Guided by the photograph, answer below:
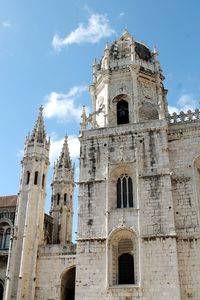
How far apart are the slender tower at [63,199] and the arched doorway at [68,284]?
19.9ft

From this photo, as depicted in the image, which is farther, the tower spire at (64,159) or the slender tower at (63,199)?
the tower spire at (64,159)

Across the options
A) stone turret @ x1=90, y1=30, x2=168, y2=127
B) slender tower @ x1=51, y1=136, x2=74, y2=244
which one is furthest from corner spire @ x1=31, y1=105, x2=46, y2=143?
stone turret @ x1=90, y1=30, x2=168, y2=127

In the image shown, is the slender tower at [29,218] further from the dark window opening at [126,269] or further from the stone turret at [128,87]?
the dark window opening at [126,269]

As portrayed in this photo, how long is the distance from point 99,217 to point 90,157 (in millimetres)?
3942

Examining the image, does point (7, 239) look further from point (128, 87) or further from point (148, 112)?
point (128, 87)

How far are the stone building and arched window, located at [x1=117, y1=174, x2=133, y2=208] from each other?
0.06m

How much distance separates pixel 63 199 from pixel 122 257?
1336 centimetres

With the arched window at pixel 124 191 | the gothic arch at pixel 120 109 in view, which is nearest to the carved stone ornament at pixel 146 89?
the gothic arch at pixel 120 109

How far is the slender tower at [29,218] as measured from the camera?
2325 centimetres

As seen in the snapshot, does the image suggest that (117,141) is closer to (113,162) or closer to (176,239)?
(113,162)

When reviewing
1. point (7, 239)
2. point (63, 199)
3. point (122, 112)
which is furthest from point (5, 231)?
point (122, 112)

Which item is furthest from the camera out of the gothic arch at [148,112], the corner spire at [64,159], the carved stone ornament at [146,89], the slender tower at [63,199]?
the corner spire at [64,159]

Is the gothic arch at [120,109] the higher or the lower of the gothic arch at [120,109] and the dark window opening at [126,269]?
the higher

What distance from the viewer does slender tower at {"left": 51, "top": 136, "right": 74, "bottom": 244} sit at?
31359 millimetres
